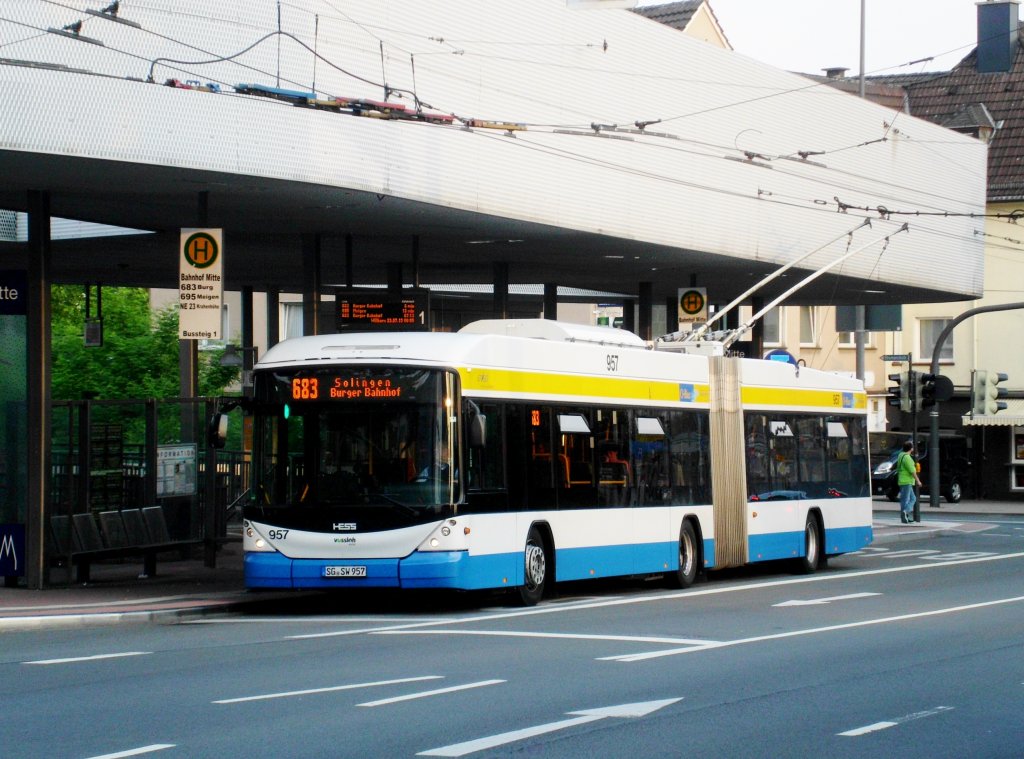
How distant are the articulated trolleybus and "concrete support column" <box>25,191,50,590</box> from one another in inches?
128

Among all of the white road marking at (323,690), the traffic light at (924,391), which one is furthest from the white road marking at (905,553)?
the white road marking at (323,690)

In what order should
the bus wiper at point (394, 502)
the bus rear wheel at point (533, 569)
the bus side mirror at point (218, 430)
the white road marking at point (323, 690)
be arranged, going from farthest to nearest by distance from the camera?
the bus rear wheel at point (533, 569) < the bus side mirror at point (218, 430) < the bus wiper at point (394, 502) < the white road marking at point (323, 690)

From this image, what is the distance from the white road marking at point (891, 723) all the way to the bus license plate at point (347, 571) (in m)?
7.66

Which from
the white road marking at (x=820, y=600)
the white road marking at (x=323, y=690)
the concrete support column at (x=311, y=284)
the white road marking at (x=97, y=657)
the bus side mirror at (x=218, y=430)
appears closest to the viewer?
the white road marking at (x=323, y=690)

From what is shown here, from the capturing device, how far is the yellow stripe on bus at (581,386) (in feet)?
57.9

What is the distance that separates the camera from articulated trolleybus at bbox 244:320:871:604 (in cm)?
1689

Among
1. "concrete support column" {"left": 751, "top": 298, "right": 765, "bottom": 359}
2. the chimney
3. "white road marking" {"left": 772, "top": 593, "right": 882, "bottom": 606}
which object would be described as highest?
the chimney

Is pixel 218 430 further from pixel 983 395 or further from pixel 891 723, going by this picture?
pixel 983 395

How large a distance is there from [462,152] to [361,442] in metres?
6.38

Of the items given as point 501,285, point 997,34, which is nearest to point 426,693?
point 501,285

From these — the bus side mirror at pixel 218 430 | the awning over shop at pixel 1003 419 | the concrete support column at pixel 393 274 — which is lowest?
the bus side mirror at pixel 218 430

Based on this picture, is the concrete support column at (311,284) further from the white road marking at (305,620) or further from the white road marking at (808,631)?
the white road marking at (808,631)

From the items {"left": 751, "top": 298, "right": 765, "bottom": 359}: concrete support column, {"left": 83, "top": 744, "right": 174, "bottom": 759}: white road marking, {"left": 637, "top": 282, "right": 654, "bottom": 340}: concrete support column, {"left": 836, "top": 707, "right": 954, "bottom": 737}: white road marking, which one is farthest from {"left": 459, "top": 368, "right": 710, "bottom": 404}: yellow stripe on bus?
{"left": 751, "top": 298, "right": 765, "bottom": 359}: concrete support column

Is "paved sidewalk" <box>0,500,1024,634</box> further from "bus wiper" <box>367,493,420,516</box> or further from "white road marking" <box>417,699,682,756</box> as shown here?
"white road marking" <box>417,699,682,756</box>
